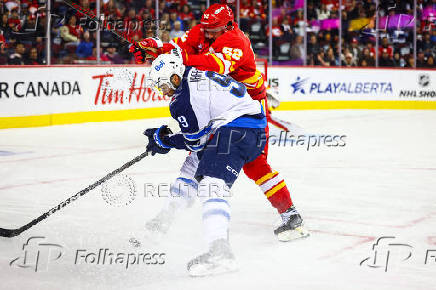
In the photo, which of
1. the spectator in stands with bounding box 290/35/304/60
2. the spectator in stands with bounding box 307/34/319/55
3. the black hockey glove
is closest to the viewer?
the black hockey glove

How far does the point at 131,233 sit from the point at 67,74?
7166mm

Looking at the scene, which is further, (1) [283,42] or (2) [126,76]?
(1) [283,42]

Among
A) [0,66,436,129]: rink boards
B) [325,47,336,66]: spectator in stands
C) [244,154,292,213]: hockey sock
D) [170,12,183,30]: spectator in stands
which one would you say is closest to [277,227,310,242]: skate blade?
[244,154,292,213]: hockey sock

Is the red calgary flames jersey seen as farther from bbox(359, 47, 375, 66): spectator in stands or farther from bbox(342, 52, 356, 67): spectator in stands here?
bbox(359, 47, 375, 66): spectator in stands

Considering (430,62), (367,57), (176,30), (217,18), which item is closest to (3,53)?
(176,30)

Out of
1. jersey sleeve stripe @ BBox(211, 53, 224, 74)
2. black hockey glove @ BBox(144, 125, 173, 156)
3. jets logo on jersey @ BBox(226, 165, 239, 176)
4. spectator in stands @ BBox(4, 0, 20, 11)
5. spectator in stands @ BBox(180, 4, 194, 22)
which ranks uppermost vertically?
spectator in stands @ BBox(4, 0, 20, 11)

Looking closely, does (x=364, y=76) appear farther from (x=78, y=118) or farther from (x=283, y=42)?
(x=78, y=118)

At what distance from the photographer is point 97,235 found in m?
4.25

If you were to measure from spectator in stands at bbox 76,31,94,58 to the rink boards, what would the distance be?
0.30 metres

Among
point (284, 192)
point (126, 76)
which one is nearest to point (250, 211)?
point (284, 192)

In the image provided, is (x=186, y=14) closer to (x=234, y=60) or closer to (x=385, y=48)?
(x=385, y=48)

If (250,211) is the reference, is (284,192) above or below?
above

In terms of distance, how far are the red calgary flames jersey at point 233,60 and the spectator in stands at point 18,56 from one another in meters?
6.32

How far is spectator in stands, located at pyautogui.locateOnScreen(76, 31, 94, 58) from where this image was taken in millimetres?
11523
